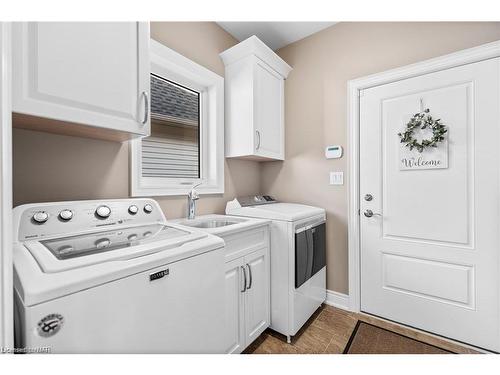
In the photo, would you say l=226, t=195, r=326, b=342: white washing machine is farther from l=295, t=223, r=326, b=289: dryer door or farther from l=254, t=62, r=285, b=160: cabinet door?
l=254, t=62, r=285, b=160: cabinet door

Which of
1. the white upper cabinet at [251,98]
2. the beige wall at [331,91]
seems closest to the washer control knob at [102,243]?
the white upper cabinet at [251,98]

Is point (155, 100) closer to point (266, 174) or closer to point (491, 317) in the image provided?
point (266, 174)

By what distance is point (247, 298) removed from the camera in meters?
1.54

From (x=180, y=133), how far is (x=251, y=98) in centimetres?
69

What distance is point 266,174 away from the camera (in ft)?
8.71

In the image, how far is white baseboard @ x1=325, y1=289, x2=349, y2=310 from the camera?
211cm

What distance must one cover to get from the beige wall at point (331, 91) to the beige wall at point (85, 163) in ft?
3.01

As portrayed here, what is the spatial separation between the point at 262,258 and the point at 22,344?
130 cm

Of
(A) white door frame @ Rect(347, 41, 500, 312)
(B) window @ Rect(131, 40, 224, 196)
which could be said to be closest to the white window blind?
(B) window @ Rect(131, 40, 224, 196)

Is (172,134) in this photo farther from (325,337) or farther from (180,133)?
(325,337)

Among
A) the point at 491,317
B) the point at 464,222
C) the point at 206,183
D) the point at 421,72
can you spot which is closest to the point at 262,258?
the point at 206,183

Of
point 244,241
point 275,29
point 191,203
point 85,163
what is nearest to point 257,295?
point 244,241

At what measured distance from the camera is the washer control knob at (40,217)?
1.02 metres

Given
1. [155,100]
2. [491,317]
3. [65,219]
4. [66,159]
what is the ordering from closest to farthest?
[65,219]
[66,159]
[491,317]
[155,100]
